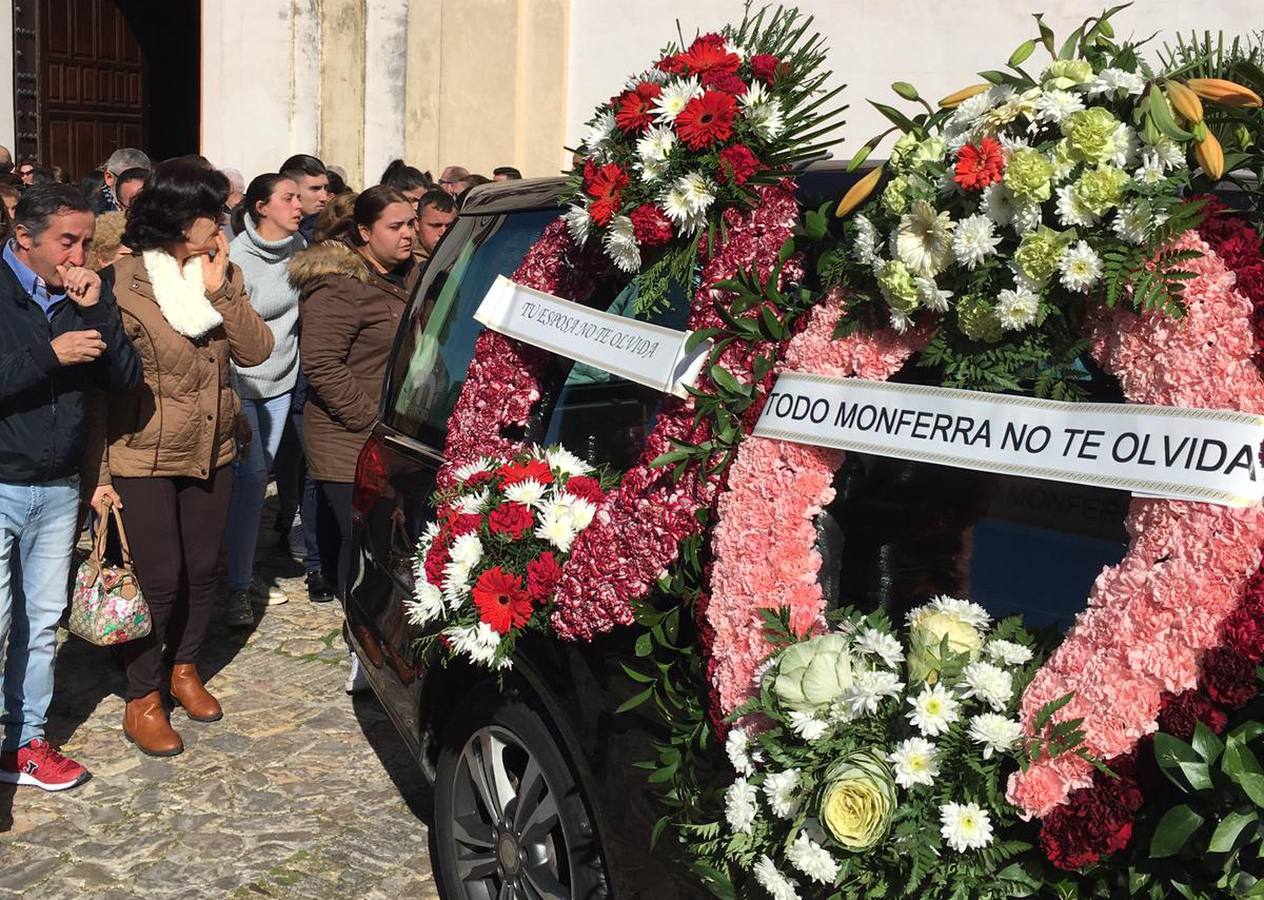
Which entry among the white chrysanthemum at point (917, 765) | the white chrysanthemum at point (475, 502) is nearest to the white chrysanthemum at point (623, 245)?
the white chrysanthemum at point (475, 502)

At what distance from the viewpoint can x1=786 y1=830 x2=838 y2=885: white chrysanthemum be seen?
94.3 inches

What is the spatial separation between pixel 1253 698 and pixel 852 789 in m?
0.64

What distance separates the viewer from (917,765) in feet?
7.64

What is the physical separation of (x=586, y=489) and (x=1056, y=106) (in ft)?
4.58

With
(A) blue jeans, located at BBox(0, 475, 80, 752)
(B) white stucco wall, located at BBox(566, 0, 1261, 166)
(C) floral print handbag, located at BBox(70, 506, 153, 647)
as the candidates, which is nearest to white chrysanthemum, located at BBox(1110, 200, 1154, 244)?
(A) blue jeans, located at BBox(0, 475, 80, 752)

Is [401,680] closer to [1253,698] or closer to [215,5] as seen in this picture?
[1253,698]

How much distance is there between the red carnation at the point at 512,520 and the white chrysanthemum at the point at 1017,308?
4.30 ft

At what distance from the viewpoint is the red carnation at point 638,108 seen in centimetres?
328

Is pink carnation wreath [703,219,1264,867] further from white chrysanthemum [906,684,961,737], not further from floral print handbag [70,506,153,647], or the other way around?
floral print handbag [70,506,153,647]

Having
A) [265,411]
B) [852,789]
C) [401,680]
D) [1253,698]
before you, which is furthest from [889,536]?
[265,411]

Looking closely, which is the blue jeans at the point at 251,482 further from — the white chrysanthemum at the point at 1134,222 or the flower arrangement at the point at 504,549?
the white chrysanthemum at the point at 1134,222

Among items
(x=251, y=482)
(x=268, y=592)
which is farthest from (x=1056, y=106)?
(x=268, y=592)

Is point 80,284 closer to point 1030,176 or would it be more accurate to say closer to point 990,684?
point 1030,176

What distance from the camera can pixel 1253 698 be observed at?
2.08 metres
